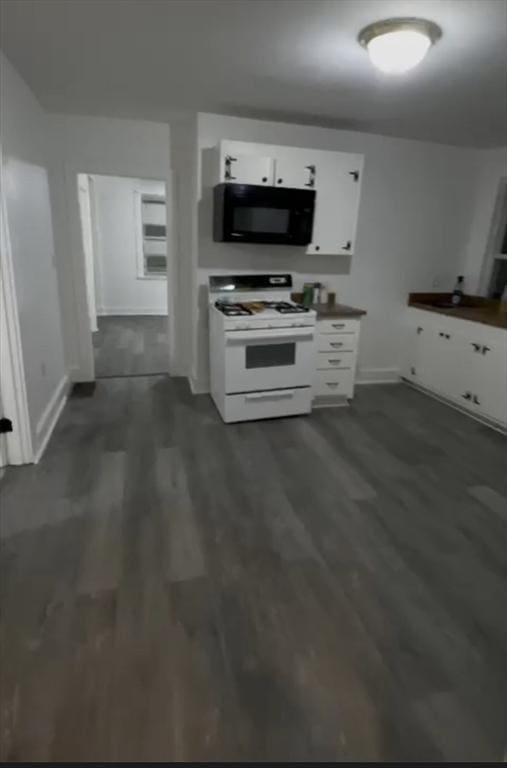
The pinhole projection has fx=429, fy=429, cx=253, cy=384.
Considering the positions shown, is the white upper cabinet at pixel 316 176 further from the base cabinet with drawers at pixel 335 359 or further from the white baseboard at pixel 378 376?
the white baseboard at pixel 378 376

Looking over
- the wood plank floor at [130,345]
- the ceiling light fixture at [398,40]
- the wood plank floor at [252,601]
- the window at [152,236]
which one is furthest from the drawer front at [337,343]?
the window at [152,236]

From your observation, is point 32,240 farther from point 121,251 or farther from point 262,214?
point 121,251

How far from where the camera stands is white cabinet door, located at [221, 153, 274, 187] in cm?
315

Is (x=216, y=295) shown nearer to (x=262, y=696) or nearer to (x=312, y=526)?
(x=312, y=526)

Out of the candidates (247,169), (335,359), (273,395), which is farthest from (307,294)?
(247,169)

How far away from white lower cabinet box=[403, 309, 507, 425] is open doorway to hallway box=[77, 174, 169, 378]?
343 cm

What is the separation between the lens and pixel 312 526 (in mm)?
2205

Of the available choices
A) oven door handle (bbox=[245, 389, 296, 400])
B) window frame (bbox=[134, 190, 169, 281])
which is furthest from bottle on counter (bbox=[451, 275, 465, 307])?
window frame (bbox=[134, 190, 169, 281])

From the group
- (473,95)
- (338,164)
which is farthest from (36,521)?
(473,95)

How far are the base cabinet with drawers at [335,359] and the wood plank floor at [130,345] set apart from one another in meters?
1.74

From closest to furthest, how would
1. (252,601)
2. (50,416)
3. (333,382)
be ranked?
(252,601) → (50,416) → (333,382)

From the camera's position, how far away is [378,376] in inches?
177

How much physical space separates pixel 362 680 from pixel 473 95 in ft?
10.7

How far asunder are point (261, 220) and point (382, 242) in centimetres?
141
